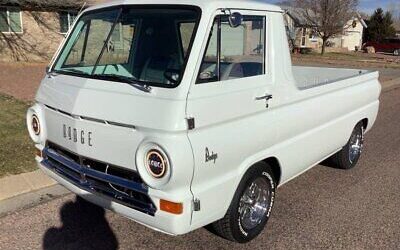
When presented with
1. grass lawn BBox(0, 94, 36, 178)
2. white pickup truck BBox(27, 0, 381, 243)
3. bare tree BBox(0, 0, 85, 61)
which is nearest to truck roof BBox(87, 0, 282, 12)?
white pickup truck BBox(27, 0, 381, 243)

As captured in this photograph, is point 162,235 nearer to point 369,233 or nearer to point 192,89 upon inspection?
point 192,89

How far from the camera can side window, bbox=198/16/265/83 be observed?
3.33 m

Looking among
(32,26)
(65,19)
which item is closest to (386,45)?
(65,19)

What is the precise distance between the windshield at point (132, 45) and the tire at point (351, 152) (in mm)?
3131

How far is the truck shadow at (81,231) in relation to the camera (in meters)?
3.75

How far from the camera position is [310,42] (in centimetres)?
4866

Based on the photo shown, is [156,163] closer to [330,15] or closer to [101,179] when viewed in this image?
[101,179]

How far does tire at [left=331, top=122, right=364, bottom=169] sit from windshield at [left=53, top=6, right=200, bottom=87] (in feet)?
10.3

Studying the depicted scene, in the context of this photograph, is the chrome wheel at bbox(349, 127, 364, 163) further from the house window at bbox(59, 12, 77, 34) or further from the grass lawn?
the house window at bbox(59, 12, 77, 34)

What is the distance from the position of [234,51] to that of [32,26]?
62.3ft

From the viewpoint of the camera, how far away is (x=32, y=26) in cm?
2039

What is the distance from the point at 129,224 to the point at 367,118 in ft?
12.2

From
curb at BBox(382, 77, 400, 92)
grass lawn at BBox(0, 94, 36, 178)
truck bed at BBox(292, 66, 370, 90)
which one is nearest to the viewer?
grass lawn at BBox(0, 94, 36, 178)

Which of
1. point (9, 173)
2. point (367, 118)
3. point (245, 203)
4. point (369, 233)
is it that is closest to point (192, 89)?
point (245, 203)
